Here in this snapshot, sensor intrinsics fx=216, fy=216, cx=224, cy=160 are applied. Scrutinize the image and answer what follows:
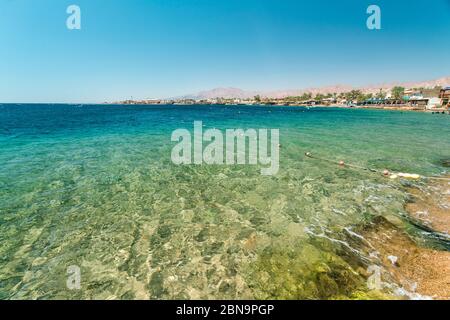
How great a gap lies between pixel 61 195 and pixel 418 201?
755 inches

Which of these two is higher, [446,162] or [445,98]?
[445,98]

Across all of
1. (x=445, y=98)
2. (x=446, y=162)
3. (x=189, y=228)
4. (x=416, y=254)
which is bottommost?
(x=416, y=254)

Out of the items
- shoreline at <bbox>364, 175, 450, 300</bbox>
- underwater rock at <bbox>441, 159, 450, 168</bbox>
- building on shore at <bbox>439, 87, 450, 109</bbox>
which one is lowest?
shoreline at <bbox>364, 175, 450, 300</bbox>

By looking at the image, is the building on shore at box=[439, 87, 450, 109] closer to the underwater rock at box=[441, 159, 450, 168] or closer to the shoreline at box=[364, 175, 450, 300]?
the underwater rock at box=[441, 159, 450, 168]

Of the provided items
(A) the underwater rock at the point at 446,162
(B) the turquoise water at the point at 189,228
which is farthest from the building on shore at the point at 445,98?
(B) the turquoise water at the point at 189,228

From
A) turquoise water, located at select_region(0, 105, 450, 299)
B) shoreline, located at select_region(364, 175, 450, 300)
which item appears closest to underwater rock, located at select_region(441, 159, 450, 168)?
turquoise water, located at select_region(0, 105, 450, 299)

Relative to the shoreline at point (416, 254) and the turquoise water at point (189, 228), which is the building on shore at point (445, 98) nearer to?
the turquoise water at point (189, 228)

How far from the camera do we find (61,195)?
1195 centimetres

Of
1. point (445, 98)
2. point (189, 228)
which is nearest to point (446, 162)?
point (189, 228)

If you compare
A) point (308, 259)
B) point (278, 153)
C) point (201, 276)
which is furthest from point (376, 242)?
point (278, 153)

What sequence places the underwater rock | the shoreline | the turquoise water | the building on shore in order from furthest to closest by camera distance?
the building on shore → the underwater rock → the turquoise water → the shoreline

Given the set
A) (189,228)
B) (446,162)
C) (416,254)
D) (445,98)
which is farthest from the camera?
(445,98)

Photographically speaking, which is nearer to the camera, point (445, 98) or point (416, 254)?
point (416, 254)

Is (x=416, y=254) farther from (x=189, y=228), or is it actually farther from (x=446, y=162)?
(x=446, y=162)
